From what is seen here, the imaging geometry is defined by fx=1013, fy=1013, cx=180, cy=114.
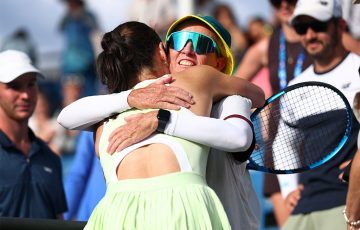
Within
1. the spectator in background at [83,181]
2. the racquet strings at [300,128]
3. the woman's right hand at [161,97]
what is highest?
the woman's right hand at [161,97]

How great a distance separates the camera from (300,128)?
17.1ft

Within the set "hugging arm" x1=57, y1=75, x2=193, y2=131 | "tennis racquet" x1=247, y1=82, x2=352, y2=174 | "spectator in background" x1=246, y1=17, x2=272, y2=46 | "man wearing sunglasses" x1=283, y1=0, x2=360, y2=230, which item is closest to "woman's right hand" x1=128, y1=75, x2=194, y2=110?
"hugging arm" x1=57, y1=75, x2=193, y2=131

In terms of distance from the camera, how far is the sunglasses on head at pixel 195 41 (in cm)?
467

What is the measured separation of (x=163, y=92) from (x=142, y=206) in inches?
19.8

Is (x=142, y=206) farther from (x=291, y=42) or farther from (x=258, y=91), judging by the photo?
(x=291, y=42)

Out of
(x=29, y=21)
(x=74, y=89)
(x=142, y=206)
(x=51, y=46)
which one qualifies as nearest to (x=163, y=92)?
(x=142, y=206)

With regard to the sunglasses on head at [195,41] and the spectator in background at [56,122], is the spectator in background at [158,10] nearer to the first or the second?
the spectator in background at [56,122]

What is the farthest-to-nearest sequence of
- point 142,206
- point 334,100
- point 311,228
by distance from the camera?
point 311,228, point 334,100, point 142,206

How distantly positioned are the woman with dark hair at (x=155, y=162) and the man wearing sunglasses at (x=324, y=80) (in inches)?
68.8

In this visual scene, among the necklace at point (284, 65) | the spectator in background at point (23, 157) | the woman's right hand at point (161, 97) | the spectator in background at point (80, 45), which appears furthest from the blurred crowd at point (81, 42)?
the woman's right hand at point (161, 97)

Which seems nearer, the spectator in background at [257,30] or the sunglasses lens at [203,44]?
the sunglasses lens at [203,44]

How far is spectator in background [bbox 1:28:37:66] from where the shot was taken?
42.1 ft

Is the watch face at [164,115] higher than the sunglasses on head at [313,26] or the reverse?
the reverse

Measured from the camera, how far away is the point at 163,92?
4.32 m
